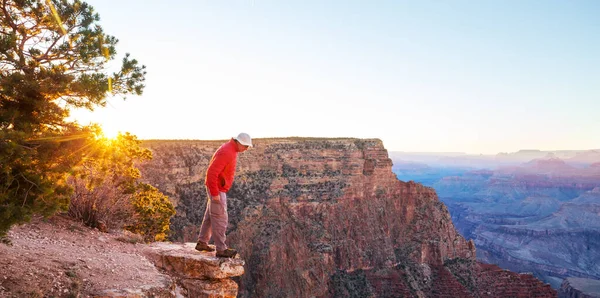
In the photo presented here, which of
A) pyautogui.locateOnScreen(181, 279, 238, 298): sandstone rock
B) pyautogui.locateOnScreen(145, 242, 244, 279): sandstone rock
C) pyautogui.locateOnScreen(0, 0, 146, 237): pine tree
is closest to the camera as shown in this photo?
pyautogui.locateOnScreen(0, 0, 146, 237): pine tree

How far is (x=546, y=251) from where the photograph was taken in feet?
452

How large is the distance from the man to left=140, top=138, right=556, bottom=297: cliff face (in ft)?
96.7

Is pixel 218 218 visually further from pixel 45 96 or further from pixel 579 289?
pixel 579 289

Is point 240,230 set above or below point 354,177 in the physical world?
below

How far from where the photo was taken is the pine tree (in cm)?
638

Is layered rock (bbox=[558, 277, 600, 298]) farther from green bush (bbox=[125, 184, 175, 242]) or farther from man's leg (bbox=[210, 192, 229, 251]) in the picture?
man's leg (bbox=[210, 192, 229, 251])

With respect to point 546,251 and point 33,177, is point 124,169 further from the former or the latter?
point 546,251

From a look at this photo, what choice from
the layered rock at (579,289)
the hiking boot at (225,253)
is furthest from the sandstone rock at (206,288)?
the layered rock at (579,289)

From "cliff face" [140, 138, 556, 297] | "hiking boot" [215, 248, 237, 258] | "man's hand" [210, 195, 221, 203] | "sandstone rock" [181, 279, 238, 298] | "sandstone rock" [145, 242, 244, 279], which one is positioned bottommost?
"cliff face" [140, 138, 556, 297]

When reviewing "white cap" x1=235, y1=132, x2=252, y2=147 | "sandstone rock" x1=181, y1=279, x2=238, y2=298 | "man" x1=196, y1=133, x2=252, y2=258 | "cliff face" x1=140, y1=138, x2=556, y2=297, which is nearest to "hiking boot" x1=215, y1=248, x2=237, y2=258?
"man" x1=196, y1=133, x2=252, y2=258

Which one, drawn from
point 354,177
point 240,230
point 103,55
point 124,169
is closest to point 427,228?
point 354,177

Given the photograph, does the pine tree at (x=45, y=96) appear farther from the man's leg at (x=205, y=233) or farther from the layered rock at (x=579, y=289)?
the layered rock at (x=579, y=289)

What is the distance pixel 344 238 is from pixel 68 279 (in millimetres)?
45280

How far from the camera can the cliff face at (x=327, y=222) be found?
41875 millimetres
